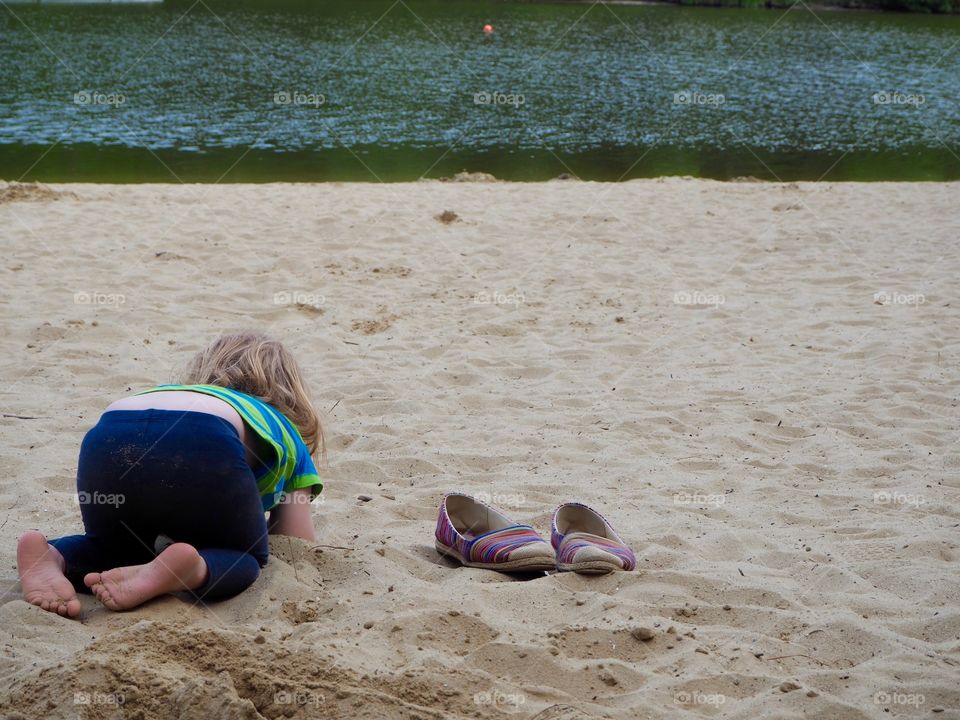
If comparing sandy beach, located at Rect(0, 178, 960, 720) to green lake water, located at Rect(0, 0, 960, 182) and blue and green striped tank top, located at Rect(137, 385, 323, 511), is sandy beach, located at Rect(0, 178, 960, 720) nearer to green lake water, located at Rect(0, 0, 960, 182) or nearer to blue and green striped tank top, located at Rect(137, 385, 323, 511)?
blue and green striped tank top, located at Rect(137, 385, 323, 511)

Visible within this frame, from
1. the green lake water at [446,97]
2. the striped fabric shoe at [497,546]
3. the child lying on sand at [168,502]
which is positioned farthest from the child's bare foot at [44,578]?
the green lake water at [446,97]

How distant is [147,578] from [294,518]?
0.63 metres

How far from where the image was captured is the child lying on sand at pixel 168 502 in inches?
104

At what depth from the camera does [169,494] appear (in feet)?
8.73

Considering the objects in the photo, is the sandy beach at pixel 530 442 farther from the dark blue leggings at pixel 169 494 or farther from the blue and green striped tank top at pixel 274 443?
the blue and green striped tank top at pixel 274 443

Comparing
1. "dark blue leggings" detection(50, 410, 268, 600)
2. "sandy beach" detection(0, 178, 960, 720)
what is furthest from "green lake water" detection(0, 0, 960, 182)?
"dark blue leggings" detection(50, 410, 268, 600)

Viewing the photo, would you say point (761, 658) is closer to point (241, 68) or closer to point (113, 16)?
point (241, 68)

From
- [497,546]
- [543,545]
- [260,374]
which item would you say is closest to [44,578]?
[260,374]

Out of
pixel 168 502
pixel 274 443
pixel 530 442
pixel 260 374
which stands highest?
pixel 260 374

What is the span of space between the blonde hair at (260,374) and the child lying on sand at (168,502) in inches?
4.6

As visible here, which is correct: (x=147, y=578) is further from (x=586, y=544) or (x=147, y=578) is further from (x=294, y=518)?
(x=586, y=544)

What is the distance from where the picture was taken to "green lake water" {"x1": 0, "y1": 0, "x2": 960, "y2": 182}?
47.6ft

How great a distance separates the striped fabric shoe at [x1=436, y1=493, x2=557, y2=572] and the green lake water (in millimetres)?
10252

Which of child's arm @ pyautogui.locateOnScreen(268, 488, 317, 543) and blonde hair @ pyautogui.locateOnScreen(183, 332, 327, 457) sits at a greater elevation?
blonde hair @ pyautogui.locateOnScreen(183, 332, 327, 457)
